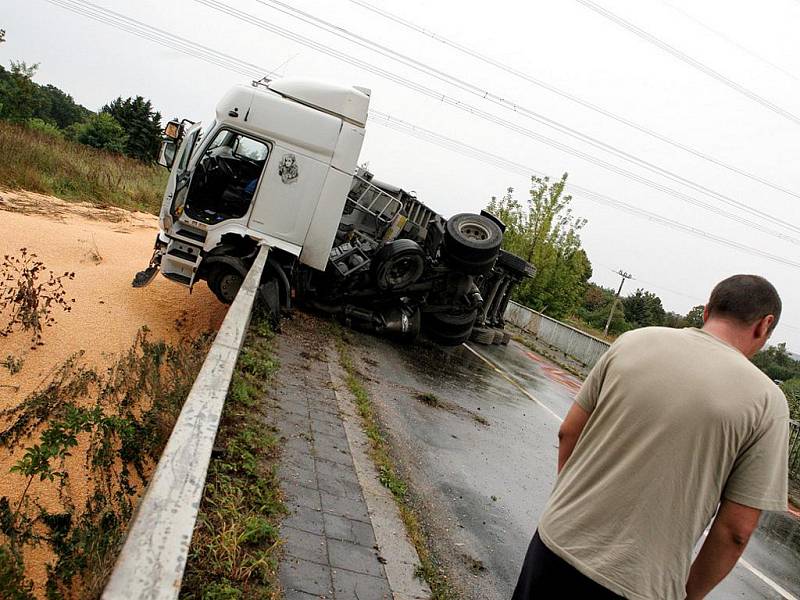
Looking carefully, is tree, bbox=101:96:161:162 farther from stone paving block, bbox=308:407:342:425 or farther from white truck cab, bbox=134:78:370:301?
stone paving block, bbox=308:407:342:425

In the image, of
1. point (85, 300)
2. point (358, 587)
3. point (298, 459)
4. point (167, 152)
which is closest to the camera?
point (358, 587)

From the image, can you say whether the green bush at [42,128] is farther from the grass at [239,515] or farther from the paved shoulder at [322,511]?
the grass at [239,515]

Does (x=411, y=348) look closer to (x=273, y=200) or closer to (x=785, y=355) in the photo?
(x=273, y=200)

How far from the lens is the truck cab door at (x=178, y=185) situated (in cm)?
949

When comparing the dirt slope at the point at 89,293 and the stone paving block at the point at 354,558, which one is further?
the dirt slope at the point at 89,293

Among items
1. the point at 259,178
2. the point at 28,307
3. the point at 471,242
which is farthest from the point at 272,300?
the point at 471,242

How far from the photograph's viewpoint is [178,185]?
9.51 m

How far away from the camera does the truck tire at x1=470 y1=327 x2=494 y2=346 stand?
16458 mm

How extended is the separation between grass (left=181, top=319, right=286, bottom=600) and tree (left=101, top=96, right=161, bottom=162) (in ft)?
162

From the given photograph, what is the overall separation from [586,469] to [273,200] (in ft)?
26.2

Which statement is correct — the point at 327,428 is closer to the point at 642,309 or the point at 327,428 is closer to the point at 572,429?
the point at 572,429

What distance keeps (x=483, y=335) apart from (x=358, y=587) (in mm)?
13520

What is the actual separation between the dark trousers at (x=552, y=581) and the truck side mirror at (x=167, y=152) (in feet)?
29.4

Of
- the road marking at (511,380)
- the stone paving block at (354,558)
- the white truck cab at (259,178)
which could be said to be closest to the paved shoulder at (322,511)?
the stone paving block at (354,558)
